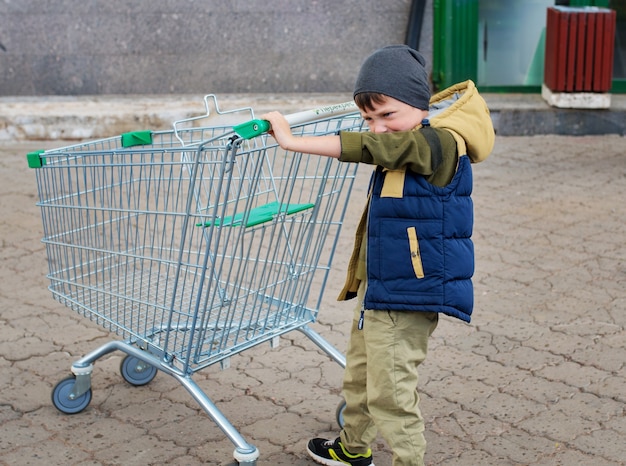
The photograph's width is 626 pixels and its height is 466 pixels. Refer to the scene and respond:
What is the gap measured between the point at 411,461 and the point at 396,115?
105 cm

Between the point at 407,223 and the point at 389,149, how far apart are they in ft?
0.84

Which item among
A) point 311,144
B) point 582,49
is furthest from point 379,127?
point 582,49

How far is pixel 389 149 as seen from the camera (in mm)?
2629

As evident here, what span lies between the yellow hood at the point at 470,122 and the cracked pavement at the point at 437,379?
1.17 m

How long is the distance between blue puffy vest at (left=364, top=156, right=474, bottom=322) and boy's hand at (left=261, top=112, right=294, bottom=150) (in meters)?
0.32

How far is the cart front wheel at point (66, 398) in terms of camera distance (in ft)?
11.9

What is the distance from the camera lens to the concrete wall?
909cm

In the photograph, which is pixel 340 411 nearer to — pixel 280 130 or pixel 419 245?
pixel 419 245

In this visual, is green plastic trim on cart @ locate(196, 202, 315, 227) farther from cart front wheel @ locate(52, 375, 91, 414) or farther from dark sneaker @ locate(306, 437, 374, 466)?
cart front wheel @ locate(52, 375, 91, 414)

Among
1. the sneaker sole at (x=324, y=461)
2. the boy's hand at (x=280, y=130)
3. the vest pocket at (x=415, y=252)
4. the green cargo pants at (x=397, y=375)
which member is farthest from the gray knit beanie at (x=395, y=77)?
the sneaker sole at (x=324, y=461)

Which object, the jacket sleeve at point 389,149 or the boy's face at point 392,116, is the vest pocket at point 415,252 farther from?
the boy's face at point 392,116

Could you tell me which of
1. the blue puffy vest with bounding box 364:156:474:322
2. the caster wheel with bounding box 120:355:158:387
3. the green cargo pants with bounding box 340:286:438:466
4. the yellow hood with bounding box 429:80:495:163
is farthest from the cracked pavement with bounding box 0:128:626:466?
the yellow hood with bounding box 429:80:495:163

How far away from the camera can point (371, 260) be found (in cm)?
283

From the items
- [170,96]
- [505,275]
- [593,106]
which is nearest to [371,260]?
[505,275]
